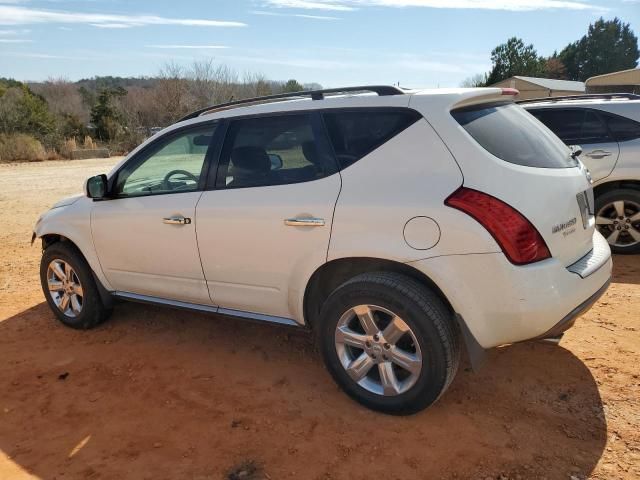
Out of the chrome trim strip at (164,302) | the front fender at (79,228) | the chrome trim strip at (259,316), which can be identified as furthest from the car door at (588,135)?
the front fender at (79,228)

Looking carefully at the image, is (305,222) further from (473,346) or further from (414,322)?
(473,346)

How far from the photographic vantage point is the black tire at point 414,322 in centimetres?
264

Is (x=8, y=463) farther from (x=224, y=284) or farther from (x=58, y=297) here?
(x=58, y=297)

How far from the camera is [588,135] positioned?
587 centimetres

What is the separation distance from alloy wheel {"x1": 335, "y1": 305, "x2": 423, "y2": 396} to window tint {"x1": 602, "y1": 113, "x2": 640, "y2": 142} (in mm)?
4376

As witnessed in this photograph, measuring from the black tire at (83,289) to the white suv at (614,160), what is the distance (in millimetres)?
5215

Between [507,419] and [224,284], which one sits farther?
[224,284]

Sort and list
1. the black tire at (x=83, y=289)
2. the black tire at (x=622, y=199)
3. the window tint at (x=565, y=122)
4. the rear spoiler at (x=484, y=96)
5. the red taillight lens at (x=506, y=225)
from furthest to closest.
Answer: the window tint at (x=565, y=122) → the black tire at (x=622, y=199) → the black tire at (x=83, y=289) → the rear spoiler at (x=484, y=96) → the red taillight lens at (x=506, y=225)

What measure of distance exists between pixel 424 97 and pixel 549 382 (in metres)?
1.97

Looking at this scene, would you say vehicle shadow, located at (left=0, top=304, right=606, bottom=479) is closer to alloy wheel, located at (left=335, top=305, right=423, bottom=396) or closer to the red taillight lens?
alloy wheel, located at (left=335, top=305, right=423, bottom=396)

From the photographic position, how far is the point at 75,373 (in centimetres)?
366

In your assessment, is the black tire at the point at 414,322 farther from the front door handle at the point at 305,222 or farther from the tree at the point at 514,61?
the tree at the point at 514,61

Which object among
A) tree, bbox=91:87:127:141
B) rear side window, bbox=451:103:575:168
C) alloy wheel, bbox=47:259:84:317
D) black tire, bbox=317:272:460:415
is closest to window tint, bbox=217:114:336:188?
black tire, bbox=317:272:460:415

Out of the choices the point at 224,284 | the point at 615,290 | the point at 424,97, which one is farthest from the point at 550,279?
the point at 615,290
